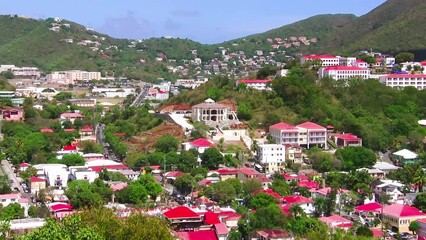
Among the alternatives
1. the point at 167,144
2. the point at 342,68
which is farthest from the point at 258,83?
the point at 167,144

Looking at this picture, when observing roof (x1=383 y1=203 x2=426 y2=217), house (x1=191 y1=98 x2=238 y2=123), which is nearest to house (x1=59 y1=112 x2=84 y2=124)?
house (x1=191 y1=98 x2=238 y2=123)

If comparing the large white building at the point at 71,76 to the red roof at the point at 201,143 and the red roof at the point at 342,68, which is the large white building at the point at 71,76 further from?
the red roof at the point at 201,143

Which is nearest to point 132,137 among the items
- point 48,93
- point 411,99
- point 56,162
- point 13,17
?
point 56,162

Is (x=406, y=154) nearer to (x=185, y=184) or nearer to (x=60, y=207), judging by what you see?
(x=185, y=184)

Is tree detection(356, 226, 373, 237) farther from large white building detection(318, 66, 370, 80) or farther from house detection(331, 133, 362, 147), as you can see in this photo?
large white building detection(318, 66, 370, 80)

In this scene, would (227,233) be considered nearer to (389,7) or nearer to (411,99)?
(411,99)
